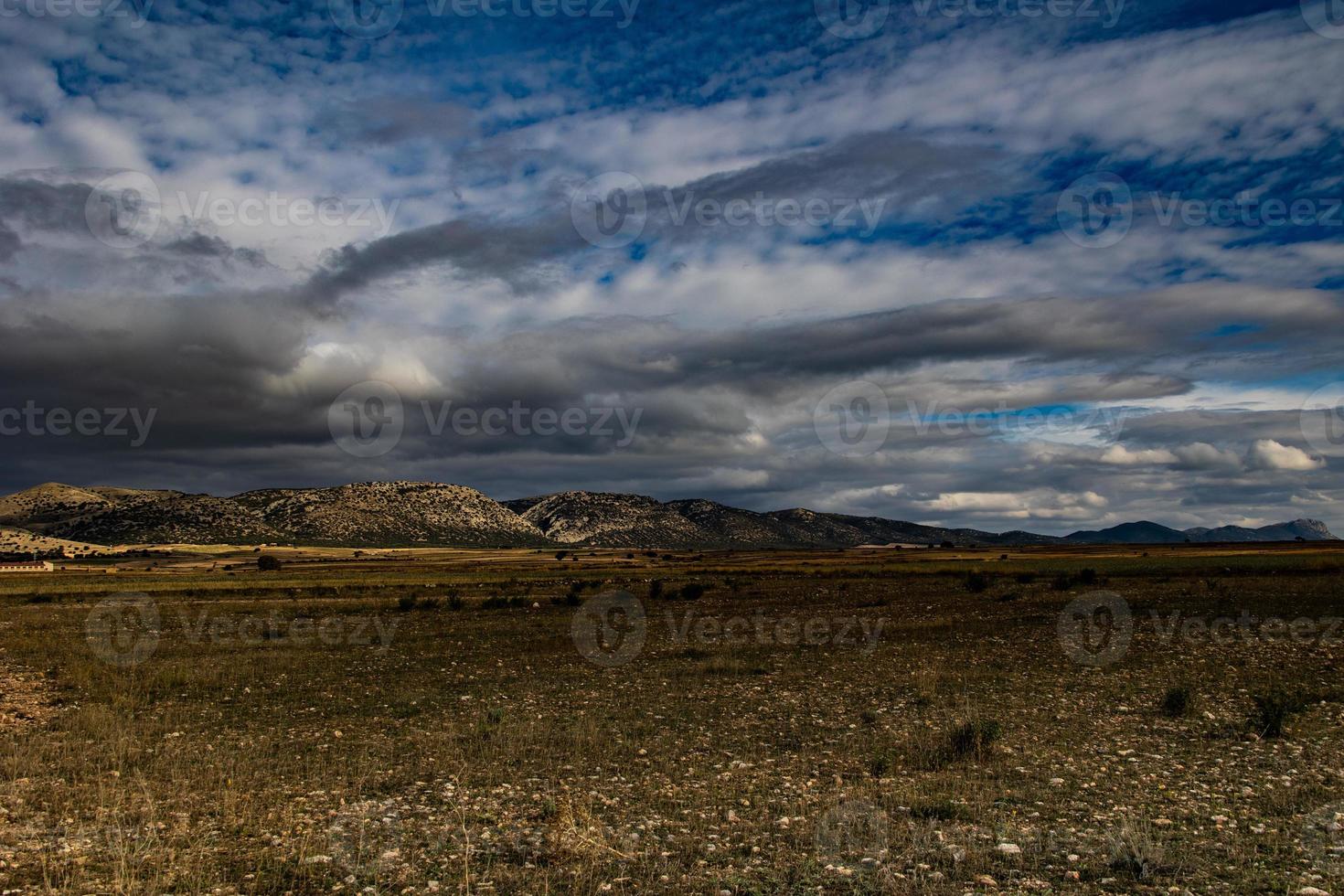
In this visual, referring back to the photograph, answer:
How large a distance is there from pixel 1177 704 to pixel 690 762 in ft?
34.7

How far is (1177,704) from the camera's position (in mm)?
16297

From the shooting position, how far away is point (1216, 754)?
13117 millimetres

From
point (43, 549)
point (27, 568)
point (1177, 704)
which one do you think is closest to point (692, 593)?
point (1177, 704)

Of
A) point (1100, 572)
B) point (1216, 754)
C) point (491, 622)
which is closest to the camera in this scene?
point (1216, 754)

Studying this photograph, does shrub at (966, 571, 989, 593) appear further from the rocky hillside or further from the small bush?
the rocky hillside

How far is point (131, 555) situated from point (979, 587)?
165 m

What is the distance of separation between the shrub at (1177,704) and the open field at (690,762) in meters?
0.10

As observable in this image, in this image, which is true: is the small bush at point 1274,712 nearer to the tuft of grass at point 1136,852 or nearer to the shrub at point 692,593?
the tuft of grass at point 1136,852

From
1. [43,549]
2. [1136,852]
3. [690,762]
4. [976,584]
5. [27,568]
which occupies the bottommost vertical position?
[43,549]

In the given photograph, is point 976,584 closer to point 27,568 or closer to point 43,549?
point 27,568

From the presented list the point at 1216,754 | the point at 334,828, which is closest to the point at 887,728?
the point at 1216,754

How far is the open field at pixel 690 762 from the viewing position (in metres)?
8.50

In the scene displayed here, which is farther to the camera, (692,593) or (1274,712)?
(692,593)

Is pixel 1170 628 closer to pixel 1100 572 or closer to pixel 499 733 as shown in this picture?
pixel 499 733
